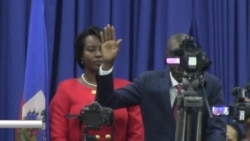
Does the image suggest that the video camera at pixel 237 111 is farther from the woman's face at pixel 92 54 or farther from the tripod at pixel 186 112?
the woman's face at pixel 92 54

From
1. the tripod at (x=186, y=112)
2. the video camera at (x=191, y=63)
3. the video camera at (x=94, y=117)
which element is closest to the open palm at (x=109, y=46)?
the video camera at (x=94, y=117)

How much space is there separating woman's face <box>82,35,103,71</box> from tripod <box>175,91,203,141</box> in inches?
43.8

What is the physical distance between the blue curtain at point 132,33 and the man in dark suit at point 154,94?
1063 millimetres

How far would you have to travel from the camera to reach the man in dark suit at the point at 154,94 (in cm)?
234

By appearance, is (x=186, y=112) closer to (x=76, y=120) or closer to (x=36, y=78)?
(x=76, y=120)

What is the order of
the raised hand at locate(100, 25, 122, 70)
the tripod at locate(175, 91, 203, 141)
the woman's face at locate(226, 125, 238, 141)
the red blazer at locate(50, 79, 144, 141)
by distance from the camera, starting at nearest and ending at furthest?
1. the tripod at locate(175, 91, 203, 141)
2. the raised hand at locate(100, 25, 122, 70)
3. the red blazer at locate(50, 79, 144, 141)
4. the woman's face at locate(226, 125, 238, 141)

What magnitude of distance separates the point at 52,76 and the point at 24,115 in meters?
0.47

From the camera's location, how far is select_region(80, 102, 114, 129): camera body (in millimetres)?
2287

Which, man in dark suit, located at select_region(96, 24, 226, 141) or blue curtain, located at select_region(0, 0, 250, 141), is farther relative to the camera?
blue curtain, located at select_region(0, 0, 250, 141)

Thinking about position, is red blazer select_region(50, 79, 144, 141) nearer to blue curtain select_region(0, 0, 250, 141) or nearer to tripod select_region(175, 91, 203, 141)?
blue curtain select_region(0, 0, 250, 141)

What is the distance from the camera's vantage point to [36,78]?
3154mm

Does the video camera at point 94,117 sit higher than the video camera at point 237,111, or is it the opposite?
the video camera at point 237,111

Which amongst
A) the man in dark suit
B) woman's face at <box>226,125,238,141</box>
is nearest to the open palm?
the man in dark suit

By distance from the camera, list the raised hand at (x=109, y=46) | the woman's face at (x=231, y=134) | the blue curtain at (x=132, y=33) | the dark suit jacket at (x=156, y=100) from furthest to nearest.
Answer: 1. the blue curtain at (x=132, y=33)
2. the woman's face at (x=231, y=134)
3. the raised hand at (x=109, y=46)
4. the dark suit jacket at (x=156, y=100)
